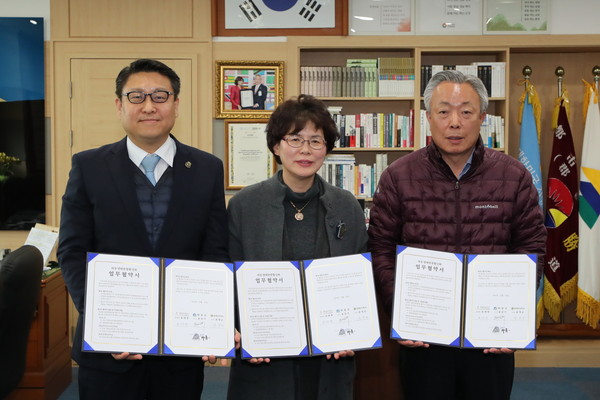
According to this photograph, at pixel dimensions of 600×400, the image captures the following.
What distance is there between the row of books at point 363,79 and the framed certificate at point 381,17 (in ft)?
0.71

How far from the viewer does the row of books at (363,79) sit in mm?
4426

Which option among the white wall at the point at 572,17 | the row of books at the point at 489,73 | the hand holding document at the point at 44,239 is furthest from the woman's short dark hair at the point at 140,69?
the white wall at the point at 572,17

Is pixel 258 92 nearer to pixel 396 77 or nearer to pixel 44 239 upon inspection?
pixel 396 77

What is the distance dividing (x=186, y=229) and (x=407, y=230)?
754 mm

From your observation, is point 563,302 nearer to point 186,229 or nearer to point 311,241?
point 311,241

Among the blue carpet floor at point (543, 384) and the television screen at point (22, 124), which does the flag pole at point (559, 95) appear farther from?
the television screen at point (22, 124)

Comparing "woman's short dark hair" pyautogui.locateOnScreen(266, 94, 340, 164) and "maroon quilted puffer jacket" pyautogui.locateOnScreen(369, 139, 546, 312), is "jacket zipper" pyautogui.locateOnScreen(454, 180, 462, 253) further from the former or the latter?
"woman's short dark hair" pyautogui.locateOnScreen(266, 94, 340, 164)

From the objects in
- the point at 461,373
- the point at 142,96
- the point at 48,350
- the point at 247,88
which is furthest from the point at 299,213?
the point at 247,88

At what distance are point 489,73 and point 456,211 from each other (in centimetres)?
276

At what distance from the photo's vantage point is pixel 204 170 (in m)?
1.96

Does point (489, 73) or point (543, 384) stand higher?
point (489, 73)

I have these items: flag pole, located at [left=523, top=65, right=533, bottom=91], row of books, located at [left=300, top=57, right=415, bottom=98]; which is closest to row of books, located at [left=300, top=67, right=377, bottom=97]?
row of books, located at [left=300, top=57, right=415, bottom=98]

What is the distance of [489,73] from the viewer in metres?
4.39

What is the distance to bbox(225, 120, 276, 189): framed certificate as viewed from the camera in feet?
14.5
